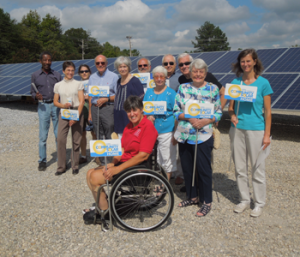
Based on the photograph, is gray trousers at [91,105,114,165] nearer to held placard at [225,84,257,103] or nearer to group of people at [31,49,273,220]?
group of people at [31,49,273,220]

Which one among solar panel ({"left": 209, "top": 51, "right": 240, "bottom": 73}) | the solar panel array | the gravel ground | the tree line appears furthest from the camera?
the tree line

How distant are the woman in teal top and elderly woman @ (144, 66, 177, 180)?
850 millimetres

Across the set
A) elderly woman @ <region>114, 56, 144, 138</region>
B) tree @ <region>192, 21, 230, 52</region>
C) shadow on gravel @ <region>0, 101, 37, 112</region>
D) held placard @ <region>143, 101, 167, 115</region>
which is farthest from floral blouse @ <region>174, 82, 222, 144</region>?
tree @ <region>192, 21, 230, 52</region>

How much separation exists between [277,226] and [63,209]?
2.89 meters

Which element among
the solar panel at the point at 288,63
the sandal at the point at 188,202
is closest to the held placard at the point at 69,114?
the sandal at the point at 188,202

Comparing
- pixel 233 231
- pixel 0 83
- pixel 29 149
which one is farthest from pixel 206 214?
pixel 0 83

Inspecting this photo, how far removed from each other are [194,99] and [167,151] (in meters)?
0.99

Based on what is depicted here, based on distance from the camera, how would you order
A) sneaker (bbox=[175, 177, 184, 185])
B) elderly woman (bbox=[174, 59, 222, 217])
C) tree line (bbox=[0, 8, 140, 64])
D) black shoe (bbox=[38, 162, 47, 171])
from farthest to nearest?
1. tree line (bbox=[0, 8, 140, 64])
2. black shoe (bbox=[38, 162, 47, 171])
3. sneaker (bbox=[175, 177, 184, 185])
4. elderly woman (bbox=[174, 59, 222, 217])

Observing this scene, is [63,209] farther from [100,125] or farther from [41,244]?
[100,125]

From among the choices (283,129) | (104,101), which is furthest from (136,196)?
(283,129)

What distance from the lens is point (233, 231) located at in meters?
3.35

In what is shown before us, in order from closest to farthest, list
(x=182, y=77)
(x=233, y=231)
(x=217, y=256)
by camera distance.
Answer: (x=217, y=256) → (x=233, y=231) → (x=182, y=77)

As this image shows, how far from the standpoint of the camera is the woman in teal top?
11.3 feet

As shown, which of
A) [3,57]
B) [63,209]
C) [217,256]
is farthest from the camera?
[3,57]
